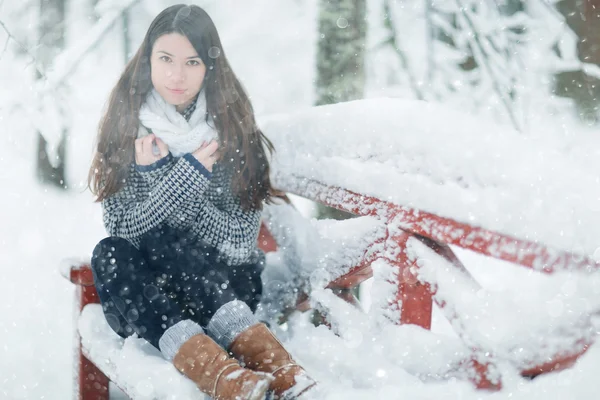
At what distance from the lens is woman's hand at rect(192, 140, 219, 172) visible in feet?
7.07

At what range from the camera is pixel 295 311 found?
8.79 ft

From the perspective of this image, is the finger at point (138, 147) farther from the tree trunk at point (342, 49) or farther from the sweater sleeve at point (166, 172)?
the tree trunk at point (342, 49)

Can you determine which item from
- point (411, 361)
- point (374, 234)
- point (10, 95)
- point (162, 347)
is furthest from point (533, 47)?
point (10, 95)

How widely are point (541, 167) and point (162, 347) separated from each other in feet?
4.11

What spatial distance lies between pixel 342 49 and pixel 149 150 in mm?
1218

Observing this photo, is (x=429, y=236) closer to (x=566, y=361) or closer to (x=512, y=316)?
(x=512, y=316)

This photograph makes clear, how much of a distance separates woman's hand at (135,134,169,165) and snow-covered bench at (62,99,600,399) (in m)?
0.55

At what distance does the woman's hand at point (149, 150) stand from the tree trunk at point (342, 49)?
1.12 meters

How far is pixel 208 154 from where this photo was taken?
2178 mm

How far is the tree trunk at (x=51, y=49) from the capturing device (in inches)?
201

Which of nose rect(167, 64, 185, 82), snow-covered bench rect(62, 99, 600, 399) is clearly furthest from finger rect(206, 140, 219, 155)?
snow-covered bench rect(62, 99, 600, 399)

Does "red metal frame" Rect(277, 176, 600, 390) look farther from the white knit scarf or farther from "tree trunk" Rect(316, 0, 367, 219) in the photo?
"tree trunk" Rect(316, 0, 367, 219)

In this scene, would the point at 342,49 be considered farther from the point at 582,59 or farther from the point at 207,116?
the point at 582,59

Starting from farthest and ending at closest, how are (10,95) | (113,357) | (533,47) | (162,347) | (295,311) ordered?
(10,95), (533,47), (295,311), (113,357), (162,347)
